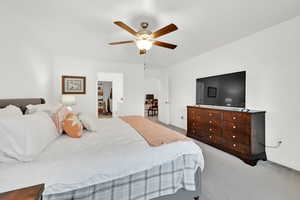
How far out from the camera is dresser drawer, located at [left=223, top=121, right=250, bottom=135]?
232cm

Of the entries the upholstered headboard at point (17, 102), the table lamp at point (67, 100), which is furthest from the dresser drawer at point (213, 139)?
the table lamp at point (67, 100)

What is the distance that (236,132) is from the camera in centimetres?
250

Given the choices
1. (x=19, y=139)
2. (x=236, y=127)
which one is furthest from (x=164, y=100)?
(x=19, y=139)

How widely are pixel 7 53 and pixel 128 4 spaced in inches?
70.8

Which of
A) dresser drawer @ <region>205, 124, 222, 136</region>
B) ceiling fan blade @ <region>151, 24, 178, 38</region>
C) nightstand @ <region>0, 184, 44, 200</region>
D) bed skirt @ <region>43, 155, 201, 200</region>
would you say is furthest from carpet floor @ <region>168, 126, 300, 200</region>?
ceiling fan blade @ <region>151, 24, 178, 38</region>

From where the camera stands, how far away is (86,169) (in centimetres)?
106

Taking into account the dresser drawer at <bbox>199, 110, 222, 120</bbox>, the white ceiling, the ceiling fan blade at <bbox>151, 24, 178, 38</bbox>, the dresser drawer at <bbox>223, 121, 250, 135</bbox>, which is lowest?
the dresser drawer at <bbox>223, 121, 250, 135</bbox>

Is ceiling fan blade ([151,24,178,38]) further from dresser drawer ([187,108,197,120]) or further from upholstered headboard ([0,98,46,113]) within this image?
dresser drawer ([187,108,197,120])

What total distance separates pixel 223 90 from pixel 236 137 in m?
1.06

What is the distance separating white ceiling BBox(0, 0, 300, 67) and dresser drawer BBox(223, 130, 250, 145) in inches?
76.1

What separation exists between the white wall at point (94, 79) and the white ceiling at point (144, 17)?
1114 millimetres

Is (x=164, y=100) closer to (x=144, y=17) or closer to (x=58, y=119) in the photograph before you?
(x=144, y=17)

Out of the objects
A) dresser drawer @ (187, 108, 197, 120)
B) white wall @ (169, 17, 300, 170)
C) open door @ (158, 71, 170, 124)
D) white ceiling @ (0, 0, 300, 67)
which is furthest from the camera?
open door @ (158, 71, 170, 124)

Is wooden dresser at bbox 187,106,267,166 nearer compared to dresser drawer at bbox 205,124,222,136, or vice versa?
wooden dresser at bbox 187,106,267,166
